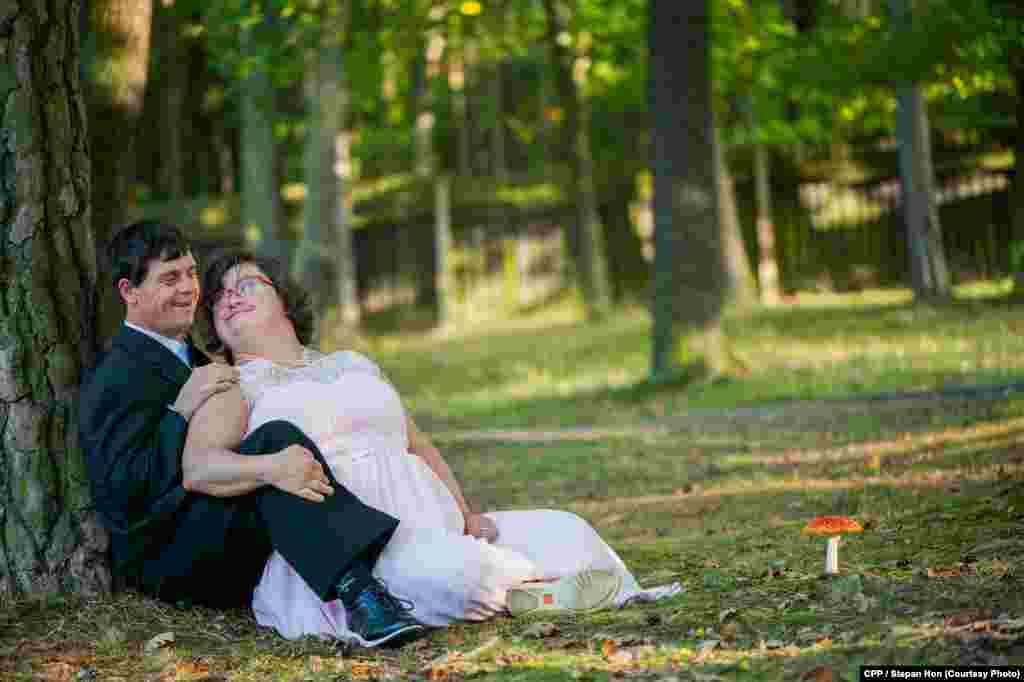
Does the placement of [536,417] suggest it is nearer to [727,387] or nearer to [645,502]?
[727,387]

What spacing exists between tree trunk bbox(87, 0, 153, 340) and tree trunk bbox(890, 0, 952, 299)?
10.6m

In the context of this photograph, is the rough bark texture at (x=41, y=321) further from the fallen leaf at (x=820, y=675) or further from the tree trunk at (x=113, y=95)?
the fallen leaf at (x=820, y=675)

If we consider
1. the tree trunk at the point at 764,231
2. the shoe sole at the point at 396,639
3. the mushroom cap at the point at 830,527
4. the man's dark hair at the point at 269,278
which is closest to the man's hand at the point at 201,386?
the man's dark hair at the point at 269,278

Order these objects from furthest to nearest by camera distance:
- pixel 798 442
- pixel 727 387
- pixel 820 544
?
pixel 727 387, pixel 798 442, pixel 820 544

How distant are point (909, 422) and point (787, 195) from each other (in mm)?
11976

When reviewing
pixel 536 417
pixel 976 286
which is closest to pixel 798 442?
pixel 536 417

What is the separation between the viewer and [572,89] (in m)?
20.4

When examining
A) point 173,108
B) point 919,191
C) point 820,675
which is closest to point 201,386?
point 820,675

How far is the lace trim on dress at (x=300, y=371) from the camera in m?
5.43

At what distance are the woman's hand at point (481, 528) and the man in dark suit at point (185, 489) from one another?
0.56m

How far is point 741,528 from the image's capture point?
7.17m

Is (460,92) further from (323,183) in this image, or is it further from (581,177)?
(323,183)

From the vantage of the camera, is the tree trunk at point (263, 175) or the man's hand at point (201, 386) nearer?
the man's hand at point (201, 386)

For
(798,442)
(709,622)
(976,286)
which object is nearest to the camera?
(709,622)
